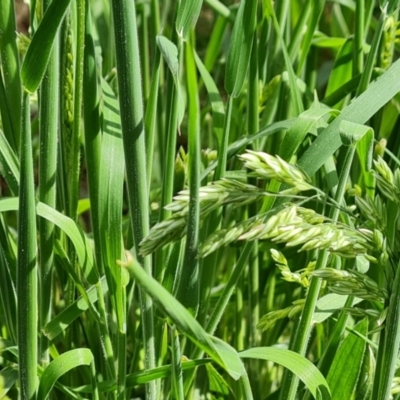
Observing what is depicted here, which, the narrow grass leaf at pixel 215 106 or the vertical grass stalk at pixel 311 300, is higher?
the narrow grass leaf at pixel 215 106

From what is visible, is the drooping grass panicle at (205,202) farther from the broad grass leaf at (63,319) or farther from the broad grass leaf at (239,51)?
the broad grass leaf at (63,319)

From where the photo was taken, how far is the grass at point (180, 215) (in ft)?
1.50

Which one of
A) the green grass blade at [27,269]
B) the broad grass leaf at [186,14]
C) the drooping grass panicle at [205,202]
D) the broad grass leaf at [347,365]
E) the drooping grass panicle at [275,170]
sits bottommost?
the broad grass leaf at [347,365]

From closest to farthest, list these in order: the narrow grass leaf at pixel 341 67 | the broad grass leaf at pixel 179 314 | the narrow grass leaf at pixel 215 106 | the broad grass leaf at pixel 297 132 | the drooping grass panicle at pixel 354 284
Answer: the broad grass leaf at pixel 179 314
the drooping grass panicle at pixel 354 284
the broad grass leaf at pixel 297 132
the narrow grass leaf at pixel 215 106
the narrow grass leaf at pixel 341 67

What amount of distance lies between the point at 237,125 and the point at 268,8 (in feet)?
0.89

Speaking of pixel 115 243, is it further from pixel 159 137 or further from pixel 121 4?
pixel 159 137

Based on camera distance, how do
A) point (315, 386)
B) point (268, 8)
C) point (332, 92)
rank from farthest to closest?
point (332, 92) → point (268, 8) → point (315, 386)

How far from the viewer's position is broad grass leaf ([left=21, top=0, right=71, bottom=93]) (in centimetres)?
47

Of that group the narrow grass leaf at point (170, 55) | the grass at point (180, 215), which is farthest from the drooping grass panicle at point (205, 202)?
the narrow grass leaf at point (170, 55)

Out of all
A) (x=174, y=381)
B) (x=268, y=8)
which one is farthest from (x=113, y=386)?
(x=268, y=8)

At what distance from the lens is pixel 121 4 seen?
0.47 metres

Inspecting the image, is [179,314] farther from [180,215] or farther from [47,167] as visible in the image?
[47,167]

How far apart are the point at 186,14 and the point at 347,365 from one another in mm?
339

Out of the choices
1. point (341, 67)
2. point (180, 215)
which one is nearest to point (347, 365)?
point (180, 215)
